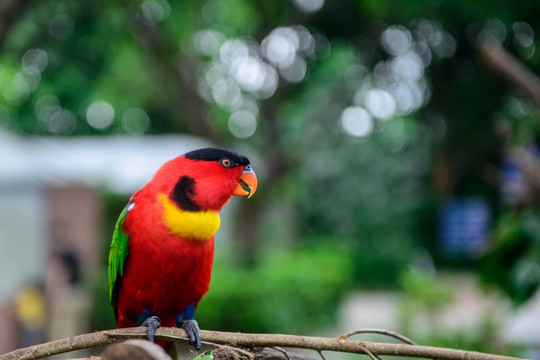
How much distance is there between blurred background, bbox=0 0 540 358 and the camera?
5777 millimetres

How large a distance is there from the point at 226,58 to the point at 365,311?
5727mm

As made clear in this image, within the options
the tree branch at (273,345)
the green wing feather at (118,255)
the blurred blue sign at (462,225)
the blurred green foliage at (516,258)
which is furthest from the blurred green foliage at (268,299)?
the blurred blue sign at (462,225)

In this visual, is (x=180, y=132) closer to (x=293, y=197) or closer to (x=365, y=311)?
(x=293, y=197)

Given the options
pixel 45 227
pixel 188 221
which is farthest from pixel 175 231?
pixel 45 227

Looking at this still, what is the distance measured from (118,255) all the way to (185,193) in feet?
1.10

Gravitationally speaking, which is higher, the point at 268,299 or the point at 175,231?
the point at 175,231

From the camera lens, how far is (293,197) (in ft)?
52.2

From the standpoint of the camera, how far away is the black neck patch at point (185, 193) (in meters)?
1.63

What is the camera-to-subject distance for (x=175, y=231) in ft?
5.37

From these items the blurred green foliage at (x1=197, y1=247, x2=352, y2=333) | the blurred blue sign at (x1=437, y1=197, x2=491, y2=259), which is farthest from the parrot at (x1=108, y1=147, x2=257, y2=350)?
the blurred blue sign at (x1=437, y1=197, x2=491, y2=259)

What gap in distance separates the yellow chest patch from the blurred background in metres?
2.08

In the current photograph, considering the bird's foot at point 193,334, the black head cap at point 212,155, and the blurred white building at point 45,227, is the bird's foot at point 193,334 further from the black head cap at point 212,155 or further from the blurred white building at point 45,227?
the blurred white building at point 45,227

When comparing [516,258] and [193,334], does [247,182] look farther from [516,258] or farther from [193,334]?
[516,258]

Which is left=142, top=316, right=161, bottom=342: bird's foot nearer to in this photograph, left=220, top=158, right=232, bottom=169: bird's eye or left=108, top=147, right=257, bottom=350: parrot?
left=108, top=147, right=257, bottom=350: parrot
